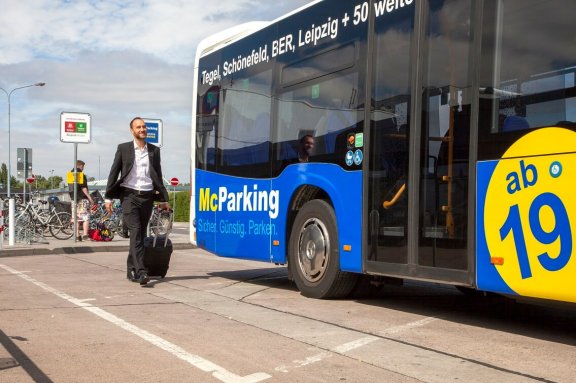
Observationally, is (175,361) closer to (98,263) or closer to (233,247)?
(233,247)

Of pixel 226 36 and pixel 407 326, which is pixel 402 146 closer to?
pixel 407 326

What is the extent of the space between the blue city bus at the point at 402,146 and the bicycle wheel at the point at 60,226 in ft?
35.8

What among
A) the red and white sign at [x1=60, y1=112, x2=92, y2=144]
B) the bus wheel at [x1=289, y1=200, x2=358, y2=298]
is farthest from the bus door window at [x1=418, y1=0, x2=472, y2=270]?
the red and white sign at [x1=60, y1=112, x2=92, y2=144]

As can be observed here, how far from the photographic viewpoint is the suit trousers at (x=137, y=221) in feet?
29.5

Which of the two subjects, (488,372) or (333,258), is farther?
(333,258)

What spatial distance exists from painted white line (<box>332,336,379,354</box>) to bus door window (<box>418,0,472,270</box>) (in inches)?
36.5

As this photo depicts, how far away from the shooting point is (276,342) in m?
5.36

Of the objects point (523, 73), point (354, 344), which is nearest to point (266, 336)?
point (354, 344)

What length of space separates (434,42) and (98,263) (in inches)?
318

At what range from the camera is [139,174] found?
9203 mm

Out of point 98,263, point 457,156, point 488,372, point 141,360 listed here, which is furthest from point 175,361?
point 98,263

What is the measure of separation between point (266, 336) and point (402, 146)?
6.99ft

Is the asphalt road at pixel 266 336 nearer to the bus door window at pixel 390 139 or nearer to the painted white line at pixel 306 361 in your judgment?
the painted white line at pixel 306 361

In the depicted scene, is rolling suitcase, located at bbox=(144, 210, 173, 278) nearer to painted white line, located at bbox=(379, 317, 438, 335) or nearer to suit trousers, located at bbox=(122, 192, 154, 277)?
suit trousers, located at bbox=(122, 192, 154, 277)
